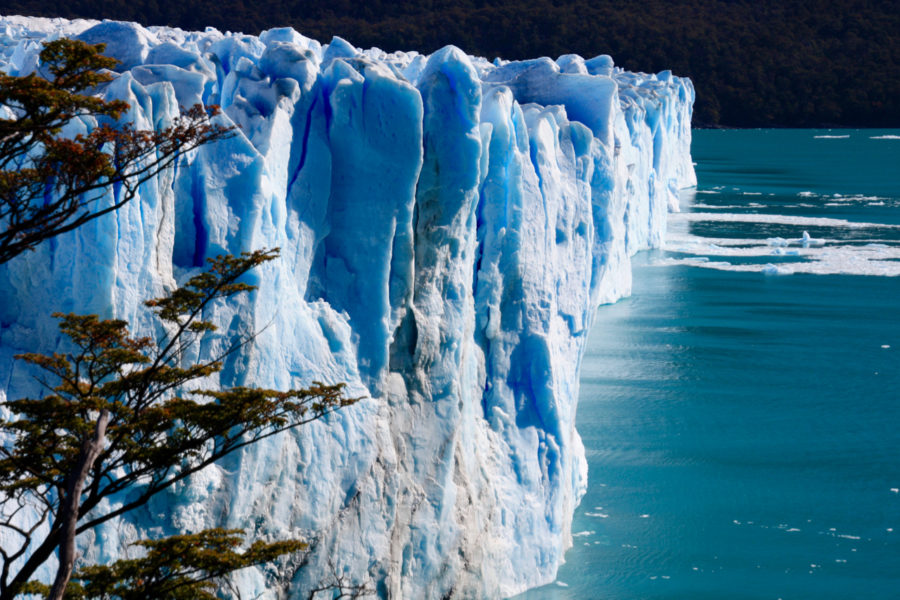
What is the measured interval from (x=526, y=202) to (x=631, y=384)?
19.6ft

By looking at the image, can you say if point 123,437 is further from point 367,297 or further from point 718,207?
point 718,207

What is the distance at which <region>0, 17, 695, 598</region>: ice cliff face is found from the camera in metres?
5.56

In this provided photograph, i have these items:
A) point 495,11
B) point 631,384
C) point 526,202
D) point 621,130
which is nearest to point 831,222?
point 621,130

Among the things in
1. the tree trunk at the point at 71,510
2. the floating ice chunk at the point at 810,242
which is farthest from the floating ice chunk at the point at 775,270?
the tree trunk at the point at 71,510

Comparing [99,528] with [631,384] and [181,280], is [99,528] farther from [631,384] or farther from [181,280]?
[631,384]

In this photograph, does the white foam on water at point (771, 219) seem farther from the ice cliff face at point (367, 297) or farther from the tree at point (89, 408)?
the tree at point (89, 408)

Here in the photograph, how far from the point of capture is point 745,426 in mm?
12469

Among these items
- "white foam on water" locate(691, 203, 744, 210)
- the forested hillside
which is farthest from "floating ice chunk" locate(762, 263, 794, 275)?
the forested hillside

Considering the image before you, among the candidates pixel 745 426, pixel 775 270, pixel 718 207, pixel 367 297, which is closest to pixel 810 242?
pixel 775 270

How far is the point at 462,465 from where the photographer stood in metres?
7.36

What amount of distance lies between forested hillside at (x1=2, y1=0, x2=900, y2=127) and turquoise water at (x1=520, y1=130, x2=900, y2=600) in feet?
146

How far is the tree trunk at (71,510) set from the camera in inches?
134

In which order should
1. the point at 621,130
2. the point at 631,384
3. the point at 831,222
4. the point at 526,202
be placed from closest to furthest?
1. the point at 526,202
2. the point at 631,384
3. the point at 621,130
4. the point at 831,222

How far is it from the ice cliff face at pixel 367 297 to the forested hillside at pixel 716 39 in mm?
56019
